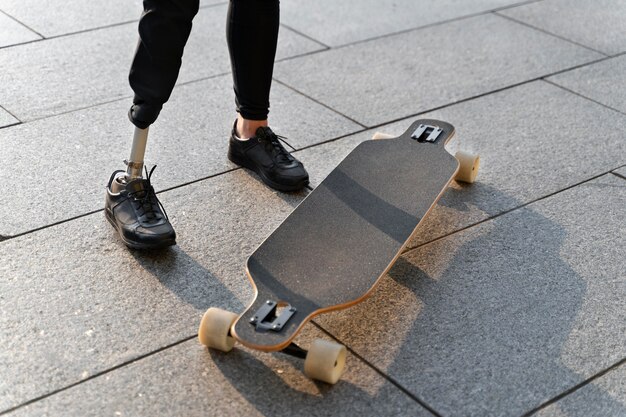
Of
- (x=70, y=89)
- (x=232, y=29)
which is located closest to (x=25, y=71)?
(x=70, y=89)

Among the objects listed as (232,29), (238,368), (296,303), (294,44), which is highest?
(232,29)

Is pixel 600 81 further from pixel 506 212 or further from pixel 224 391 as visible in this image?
pixel 224 391

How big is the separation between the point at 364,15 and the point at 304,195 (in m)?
2.22

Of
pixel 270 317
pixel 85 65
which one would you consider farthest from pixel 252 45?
pixel 85 65

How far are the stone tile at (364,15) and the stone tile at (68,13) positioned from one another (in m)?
0.92

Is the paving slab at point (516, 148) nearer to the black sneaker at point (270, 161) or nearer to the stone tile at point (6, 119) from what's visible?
the black sneaker at point (270, 161)

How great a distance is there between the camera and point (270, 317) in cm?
244

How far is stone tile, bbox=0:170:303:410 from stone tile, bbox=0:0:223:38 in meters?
1.90

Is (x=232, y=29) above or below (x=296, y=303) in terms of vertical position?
above

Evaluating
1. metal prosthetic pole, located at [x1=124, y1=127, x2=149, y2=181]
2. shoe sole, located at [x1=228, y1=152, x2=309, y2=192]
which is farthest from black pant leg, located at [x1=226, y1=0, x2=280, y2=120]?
metal prosthetic pole, located at [x1=124, y1=127, x2=149, y2=181]

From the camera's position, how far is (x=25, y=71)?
4.29 m

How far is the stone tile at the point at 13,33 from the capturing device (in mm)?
4605

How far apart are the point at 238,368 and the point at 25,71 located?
2.43 m

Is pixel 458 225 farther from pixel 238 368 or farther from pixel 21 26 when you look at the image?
pixel 21 26
